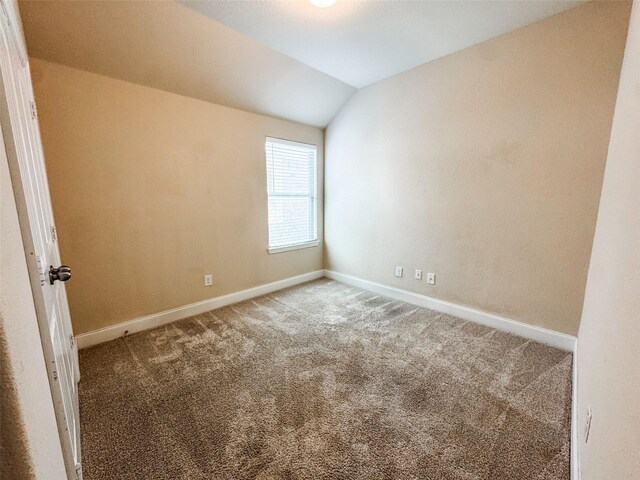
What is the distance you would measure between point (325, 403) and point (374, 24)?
283 cm

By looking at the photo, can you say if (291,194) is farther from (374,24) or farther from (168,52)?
(374,24)

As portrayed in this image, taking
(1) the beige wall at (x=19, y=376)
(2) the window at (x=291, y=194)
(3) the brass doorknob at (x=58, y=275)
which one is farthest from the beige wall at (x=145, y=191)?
(1) the beige wall at (x=19, y=376)

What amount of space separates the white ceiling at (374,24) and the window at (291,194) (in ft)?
3.59

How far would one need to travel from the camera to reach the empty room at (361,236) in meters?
1.05

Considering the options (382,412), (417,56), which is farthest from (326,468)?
(417,56)

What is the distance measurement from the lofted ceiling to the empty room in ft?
0.06

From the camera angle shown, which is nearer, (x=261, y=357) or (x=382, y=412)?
(x=382, y=412)

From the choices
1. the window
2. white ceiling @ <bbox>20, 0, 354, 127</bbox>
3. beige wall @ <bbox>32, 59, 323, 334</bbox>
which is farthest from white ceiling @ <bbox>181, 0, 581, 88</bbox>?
the window

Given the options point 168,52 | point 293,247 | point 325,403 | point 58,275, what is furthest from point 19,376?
point 293,247

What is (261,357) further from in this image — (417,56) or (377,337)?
(417,56)

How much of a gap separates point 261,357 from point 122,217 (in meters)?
1.72

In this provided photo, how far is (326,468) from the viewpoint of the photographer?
121cm

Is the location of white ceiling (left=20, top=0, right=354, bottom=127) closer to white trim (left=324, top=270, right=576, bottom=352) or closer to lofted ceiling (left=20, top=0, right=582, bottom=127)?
lofted ceiling (left=20, top=0, right=582, bottom=127)

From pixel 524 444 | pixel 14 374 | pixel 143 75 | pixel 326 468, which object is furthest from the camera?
pixel 143 75
